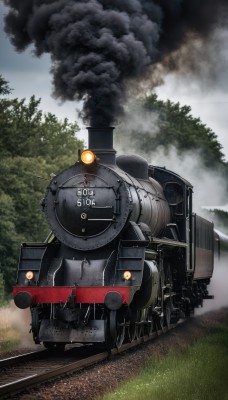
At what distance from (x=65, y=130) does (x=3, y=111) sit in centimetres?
Answer: 1180

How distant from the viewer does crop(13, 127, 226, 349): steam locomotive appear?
43.0 ft

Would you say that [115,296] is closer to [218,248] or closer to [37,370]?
[37,370]

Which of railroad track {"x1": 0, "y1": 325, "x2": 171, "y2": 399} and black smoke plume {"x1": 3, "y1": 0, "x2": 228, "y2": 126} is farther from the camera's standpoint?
black smoke plume {"x1": 3, "y1": 0, "x2": 228, "y2": 126}

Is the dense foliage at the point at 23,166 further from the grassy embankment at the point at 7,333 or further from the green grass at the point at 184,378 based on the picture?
the green grass at the point at 184,378

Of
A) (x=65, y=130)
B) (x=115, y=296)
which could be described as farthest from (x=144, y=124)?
(x=115, y=296)

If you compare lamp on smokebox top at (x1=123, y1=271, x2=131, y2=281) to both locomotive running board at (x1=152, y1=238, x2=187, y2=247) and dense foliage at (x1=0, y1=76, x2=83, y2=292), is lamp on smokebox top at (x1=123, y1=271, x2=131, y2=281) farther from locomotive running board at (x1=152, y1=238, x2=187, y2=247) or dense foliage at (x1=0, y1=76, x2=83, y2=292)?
dense foliage at (x1=0, y1=76, x2=83, y2=292)

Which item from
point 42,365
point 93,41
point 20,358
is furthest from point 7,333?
point 93,41

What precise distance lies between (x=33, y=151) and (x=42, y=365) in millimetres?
31828

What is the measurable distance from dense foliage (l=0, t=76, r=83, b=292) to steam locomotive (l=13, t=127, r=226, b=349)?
15.5 m

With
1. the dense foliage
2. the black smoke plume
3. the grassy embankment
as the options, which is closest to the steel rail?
the grassy embankment

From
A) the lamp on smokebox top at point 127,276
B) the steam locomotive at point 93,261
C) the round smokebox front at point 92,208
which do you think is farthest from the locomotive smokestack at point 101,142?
the lamp on smokebox top at point 127,276

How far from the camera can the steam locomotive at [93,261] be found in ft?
43.0

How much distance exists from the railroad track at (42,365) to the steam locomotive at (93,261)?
0.29m

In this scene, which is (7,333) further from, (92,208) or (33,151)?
(33,151)
